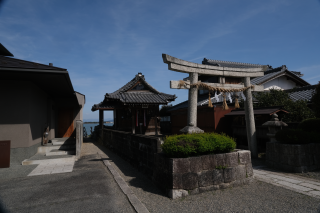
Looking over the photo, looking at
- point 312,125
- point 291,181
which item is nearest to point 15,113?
point 291,181

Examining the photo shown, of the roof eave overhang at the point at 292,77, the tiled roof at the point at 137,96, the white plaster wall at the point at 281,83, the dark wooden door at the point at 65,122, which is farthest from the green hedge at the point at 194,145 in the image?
the white plaster wall at the point at 281,83

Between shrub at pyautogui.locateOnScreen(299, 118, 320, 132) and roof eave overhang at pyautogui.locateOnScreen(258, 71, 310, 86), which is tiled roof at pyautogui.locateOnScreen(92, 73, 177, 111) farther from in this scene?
shrub at pyautogui.locateOnScreen(299, 118, 320, 132)

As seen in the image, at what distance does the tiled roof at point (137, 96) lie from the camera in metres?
16.4

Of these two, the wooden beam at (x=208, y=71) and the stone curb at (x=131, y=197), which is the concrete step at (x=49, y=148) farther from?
the wooden beam at (x=208, y=71)

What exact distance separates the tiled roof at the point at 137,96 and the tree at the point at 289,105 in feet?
25.8

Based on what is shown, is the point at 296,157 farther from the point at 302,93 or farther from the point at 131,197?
the point at 302,93

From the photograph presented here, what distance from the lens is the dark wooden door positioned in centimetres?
1451

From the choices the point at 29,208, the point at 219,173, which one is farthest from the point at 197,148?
the point at 29,208

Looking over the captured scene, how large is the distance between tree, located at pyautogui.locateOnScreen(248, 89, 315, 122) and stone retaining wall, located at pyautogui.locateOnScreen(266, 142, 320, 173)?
11.2 feet

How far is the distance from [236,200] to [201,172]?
3.12 feet

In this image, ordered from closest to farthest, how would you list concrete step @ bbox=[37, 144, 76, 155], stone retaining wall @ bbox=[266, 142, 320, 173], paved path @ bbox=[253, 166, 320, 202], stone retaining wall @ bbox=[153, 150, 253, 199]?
stone retaining wall @ bbox=[153, 150, 253, 199], paved path @ bbox=[253, 166, 320, 202], stone retaining wall @ bbox=[266, 142, 320, 173], concrete step @ bbox=[37, 144, 76, 155]

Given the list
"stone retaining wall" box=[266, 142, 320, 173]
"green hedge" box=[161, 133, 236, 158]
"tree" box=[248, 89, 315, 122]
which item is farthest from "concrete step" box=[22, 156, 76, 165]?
"tree" box=[248, 89, 315, 122]

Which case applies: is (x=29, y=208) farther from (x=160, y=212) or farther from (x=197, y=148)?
(x=197, y=148)

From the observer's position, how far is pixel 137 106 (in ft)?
55.4
